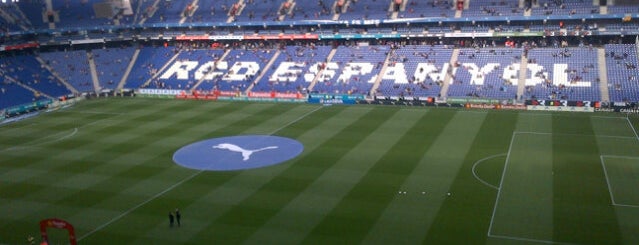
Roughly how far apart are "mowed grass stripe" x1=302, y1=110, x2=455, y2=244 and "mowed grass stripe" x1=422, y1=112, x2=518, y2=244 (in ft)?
11.5

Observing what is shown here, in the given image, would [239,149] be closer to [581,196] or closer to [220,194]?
[220,194]

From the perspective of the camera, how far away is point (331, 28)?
264 feet

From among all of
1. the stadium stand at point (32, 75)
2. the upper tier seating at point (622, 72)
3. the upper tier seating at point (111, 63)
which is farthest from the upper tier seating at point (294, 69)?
the upper tier seating at point (622, 72)

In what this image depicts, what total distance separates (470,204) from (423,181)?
480 centimetres

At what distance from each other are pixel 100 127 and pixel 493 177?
41092 mm

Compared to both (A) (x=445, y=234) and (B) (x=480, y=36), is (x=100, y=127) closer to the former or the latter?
(A) (x=445, y=234)

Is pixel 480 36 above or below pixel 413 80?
above

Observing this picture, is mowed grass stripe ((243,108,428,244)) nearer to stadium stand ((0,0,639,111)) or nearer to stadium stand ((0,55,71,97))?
stadium stand ((0,0,639,111))

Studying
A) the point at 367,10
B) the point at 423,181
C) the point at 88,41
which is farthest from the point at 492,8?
the point at 88,41

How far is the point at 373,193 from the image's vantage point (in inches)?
1350

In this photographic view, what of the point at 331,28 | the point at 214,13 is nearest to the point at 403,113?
the point at 331,28

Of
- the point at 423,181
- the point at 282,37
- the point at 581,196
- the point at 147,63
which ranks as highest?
the point at 282,37

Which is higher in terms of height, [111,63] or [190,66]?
[111,63]

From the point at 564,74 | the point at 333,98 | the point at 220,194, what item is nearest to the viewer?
the point at 220,194
